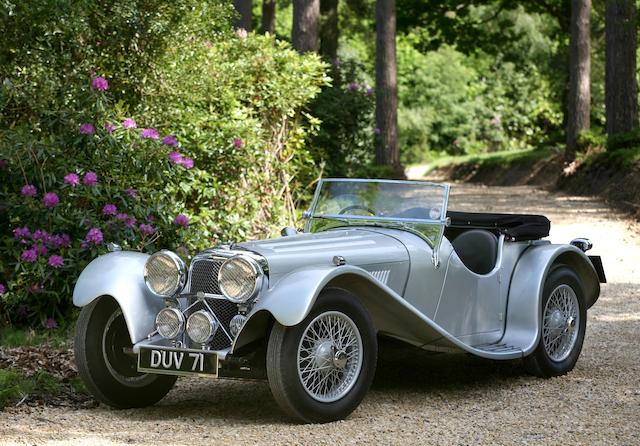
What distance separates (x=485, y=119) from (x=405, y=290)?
37925 mm

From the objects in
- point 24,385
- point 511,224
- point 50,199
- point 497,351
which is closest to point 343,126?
point 50,199

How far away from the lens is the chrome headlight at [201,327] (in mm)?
5324

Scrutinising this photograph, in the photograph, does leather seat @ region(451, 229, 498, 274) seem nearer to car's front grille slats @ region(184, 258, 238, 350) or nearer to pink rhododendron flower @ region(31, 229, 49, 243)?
car's front grille slats @ region(184, 258, 238, 350)

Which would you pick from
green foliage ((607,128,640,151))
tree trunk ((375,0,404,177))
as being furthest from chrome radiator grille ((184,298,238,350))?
green foliage ((607,128,640,151))

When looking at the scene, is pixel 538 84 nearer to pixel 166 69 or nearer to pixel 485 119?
pixel 485 119

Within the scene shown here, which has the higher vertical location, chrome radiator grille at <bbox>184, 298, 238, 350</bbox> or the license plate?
chrome radiator grille at <bbox>184, 298, 238, 350</bbox>

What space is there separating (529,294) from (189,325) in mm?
2308

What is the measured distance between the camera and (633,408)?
576 cm

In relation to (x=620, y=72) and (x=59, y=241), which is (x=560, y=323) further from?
(x=620, y=72)

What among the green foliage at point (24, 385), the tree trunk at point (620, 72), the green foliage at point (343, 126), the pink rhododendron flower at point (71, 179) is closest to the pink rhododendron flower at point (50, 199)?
the pink rhododendron flower at point (71, 179)

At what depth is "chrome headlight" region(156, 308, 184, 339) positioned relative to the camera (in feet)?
17.9

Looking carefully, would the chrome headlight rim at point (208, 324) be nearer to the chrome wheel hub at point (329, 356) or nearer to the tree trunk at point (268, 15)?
the chrome wheel hub at point (329, 356)

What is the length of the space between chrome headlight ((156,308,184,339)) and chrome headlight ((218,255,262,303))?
29 centimetres

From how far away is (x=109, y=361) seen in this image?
5.75 meters
